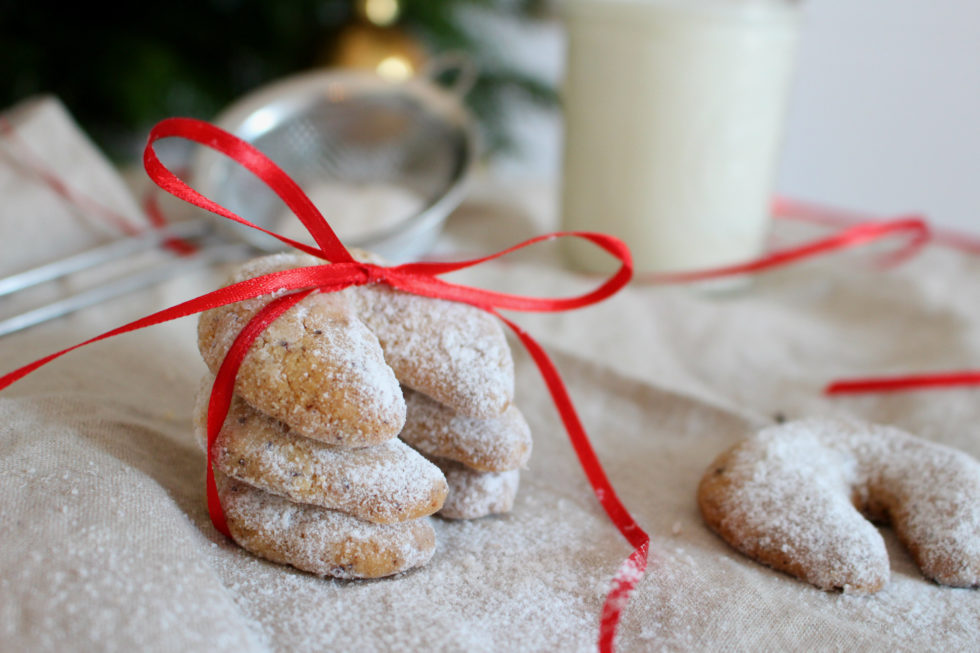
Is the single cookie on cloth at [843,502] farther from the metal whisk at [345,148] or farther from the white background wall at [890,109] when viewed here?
the white background wall at [890,109]

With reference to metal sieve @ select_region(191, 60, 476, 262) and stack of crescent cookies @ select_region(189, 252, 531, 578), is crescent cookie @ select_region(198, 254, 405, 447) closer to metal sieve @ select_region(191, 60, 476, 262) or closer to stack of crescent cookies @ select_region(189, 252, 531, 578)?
stack of crescent cookies @ select_region(189, 252, 531, 578)

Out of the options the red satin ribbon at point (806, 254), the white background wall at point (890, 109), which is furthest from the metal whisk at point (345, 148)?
the white background wall at point (890, 109)

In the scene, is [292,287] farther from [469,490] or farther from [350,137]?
[350,137]

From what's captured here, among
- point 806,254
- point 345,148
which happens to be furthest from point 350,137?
point 806,254

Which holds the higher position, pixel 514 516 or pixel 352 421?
pixel 352 421

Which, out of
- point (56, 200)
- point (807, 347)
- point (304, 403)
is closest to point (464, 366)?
point (304, 403)

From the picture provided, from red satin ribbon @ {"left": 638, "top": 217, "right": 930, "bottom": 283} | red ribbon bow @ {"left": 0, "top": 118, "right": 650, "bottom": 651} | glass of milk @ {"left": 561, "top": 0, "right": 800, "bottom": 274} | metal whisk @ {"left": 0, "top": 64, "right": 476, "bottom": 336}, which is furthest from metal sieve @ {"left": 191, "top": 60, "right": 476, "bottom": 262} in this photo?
red ribbon bow @ {"left": 0, "top": 118, "right": 650, "bottom": 651}

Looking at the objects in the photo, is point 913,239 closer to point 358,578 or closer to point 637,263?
point 637,263

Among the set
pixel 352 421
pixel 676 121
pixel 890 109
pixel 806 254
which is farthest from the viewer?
pixel 890 109
